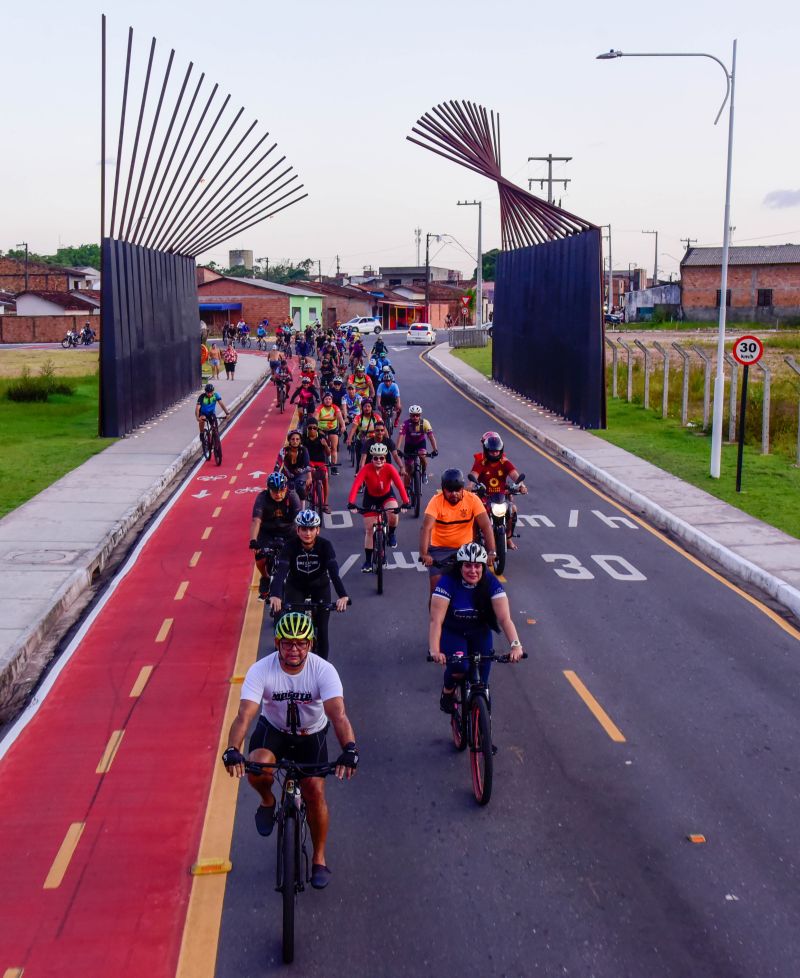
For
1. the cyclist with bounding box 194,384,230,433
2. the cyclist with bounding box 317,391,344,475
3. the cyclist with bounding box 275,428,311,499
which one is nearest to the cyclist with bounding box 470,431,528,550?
the cyclist with bounding box 275,428,311,499

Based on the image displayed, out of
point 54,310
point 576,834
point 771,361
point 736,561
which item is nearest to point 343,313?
point 54,310

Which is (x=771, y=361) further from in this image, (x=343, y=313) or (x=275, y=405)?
(x=343, y=313)

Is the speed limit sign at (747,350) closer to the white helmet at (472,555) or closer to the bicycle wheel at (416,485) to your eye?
the bicycle wheel at (416,485)

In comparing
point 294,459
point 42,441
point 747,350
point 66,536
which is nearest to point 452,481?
point 294,459

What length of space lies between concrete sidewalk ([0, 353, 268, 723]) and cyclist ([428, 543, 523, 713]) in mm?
4279

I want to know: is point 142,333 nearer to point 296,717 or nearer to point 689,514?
point 689,514

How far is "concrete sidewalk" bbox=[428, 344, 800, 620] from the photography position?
1467 cm

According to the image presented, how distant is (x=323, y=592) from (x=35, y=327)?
87130 millimetres

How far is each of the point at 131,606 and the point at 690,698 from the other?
22.2ft

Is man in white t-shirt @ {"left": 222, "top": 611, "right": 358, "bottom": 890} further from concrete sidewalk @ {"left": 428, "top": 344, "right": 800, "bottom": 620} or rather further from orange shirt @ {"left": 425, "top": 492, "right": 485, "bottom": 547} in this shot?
concrete sidewalk @ {"left": 428, "top": 344, "right": 800, "bottom": 620}

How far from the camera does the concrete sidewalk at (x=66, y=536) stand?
11.7 m

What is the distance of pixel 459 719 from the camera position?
880cm

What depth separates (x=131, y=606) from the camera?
1350cm

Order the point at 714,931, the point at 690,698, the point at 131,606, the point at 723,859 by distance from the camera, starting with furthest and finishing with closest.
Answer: the point at 131,606
the point at 690,698
the point at 723,859
the point at 714,931
